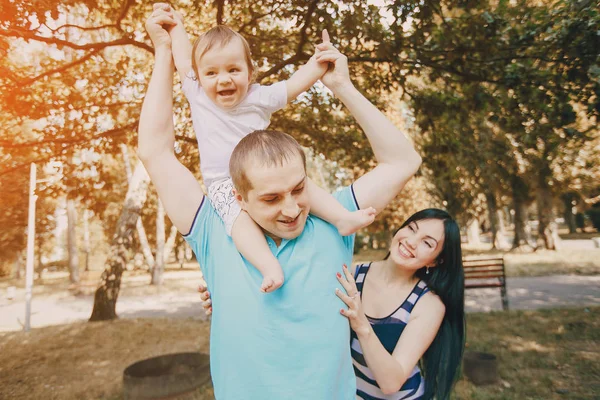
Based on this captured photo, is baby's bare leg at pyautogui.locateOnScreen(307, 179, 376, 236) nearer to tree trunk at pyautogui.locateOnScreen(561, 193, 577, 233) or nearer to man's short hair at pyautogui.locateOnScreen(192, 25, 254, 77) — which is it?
man's short hair at pyautogui.locateOnScreen(192, 25, 254, 77)

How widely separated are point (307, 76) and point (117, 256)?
10304 mm

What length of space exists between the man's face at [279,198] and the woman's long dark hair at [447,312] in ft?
3.75

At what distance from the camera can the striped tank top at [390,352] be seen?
2080mm

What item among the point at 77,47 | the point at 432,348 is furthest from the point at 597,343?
the point at 77,47

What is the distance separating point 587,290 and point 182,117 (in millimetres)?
11249

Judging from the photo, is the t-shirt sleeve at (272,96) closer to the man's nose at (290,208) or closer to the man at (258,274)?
the man at (258,274)

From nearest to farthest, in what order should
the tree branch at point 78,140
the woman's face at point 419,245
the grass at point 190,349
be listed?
1. the woman's face at point 419,245
2. the grass at point 190,349
3. the tree branch at point 78,140

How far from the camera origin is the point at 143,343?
9.09 m

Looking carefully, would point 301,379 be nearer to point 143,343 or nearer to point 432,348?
point 432,348

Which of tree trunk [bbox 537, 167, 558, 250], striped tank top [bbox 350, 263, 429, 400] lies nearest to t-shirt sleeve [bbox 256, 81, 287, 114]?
striped tank top [bbox 350, 263, 429, 400]

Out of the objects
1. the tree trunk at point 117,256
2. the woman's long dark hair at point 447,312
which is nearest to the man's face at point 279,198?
the woman's long dark hair at point 447,312

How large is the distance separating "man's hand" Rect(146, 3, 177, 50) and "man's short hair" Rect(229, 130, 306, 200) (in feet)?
2.29

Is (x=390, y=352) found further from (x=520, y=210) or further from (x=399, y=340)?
(x=520, y=210)

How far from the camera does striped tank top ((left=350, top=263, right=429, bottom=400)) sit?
2080mm
